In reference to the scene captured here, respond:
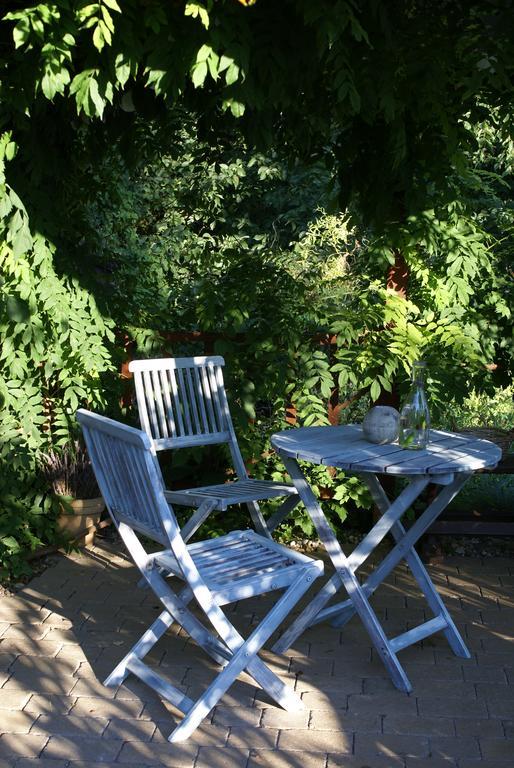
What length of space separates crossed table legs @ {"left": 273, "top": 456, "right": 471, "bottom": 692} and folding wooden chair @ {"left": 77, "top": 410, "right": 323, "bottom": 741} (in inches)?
9.0

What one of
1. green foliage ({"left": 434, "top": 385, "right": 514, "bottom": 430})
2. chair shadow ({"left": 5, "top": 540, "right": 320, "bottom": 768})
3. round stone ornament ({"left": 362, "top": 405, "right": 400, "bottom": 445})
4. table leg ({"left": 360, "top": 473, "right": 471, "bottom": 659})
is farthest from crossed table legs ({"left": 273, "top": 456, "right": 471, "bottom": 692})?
green foliage ({"left": 434, "top": 385, "right": 514, "bottom": 430})

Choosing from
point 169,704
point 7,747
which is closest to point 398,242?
point 169,704

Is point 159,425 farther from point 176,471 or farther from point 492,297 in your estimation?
point 492,297

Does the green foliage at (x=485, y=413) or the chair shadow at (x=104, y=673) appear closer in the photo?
the chair shadow at (x=104, y=673)

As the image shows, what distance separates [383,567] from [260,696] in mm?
696

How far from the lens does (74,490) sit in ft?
16.4

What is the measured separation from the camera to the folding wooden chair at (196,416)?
4266mm

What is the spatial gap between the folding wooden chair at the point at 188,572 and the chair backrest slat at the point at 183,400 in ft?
2.89

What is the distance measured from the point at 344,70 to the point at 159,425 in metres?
1.92

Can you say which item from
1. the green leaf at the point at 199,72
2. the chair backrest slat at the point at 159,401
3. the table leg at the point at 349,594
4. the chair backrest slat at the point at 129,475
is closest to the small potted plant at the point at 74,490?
the chair backrest slat at the point at 159,401

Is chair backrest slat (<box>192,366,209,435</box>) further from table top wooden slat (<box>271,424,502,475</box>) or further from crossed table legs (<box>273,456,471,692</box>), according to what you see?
crossed table legs (<box>273,456,471,692</box>)

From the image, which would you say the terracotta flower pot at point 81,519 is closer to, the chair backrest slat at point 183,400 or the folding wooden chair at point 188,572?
the chair backrest slat at point 183,400

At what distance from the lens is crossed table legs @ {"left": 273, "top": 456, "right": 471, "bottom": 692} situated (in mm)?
3461

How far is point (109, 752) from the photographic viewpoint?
3.00m
